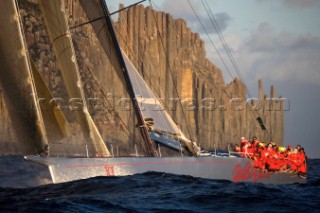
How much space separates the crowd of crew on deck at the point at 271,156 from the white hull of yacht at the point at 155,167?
0.44 meters

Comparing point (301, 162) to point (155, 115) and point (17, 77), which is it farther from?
point (17, 77)

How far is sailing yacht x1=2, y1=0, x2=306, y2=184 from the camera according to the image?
14789mm

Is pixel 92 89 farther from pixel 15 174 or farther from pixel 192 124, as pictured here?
pixel 15 174

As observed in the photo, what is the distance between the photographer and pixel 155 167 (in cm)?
1689

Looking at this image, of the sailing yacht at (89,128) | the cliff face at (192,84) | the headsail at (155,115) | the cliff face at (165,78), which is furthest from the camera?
the cliff face at (192,84)

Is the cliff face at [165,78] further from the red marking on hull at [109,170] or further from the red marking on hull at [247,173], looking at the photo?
the red marking on hull at [109,170]

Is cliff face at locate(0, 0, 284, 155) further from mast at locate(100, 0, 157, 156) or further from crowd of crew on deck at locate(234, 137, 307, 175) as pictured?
mast at locate(100, 0, 157, 156)

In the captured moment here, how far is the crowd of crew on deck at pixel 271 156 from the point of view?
70.5 feet

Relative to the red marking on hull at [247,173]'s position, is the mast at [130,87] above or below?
above

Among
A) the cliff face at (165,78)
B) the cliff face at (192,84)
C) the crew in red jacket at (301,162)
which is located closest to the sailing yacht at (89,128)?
the crew in red jacket at (301,162)

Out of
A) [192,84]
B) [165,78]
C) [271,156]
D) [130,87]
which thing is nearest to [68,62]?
[130,87]

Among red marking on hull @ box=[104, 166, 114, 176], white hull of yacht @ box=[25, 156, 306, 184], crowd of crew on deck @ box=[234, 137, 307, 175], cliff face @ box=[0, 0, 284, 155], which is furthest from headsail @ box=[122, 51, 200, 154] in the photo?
cliff face @ box=[0, 0, 284, 155]

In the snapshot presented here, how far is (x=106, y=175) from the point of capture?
16.0m

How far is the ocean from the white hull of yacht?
20cm
